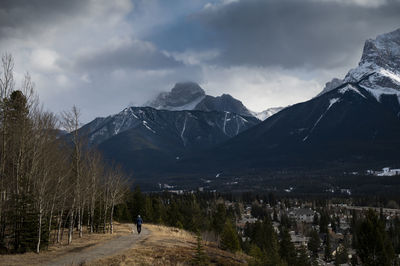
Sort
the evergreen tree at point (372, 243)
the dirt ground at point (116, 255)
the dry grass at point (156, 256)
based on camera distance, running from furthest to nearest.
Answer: the evergreen tree at point (372, 243), the dry grass at point (156, 256), the dirt ground at point (116, 255)

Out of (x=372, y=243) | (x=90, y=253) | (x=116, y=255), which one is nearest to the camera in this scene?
(x=116, y=255)

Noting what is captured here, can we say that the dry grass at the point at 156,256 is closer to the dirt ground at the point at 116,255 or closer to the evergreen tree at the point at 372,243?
the dirt ground at the point at 116,255

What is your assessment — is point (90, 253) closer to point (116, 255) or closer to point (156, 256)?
point (116, 255)

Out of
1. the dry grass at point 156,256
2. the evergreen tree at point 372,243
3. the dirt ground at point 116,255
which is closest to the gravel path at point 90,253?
the dirt ground at point 116,255

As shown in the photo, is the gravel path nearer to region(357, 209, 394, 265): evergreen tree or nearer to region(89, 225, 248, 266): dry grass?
region(89, 225, 248, 266): dry grass

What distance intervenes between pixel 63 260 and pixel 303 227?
154223 mm

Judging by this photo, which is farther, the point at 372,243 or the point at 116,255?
the point at 372,243

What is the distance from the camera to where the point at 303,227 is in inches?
6580

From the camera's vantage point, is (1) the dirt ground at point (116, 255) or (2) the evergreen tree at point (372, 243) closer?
(1) the dirt ground at point (116, 255)

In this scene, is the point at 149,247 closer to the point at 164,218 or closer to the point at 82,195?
the point at 82,195

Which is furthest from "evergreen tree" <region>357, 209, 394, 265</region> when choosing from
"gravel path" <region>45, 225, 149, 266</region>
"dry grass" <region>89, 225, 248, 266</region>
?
"gravel path" <region>45, 225, 149, 266</region>

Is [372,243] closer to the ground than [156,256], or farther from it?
closer to the ground

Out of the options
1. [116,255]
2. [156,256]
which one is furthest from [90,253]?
[156,256]

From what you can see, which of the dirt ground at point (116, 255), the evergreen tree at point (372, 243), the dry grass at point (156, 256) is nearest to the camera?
the dirt ground at point (116, 255)
